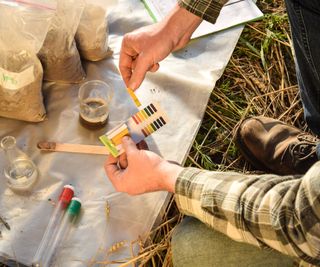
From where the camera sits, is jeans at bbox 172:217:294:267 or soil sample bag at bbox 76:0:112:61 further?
soil sample bag at bbox 76:0:112:61

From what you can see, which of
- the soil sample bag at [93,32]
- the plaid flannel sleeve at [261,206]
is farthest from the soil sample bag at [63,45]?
the plaid flannel sleeve at [261,206]

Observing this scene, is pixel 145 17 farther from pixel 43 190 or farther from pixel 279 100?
pixel 43 190

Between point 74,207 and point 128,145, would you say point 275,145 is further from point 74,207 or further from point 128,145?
point 74,207

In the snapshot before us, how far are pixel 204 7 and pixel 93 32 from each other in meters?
0.38

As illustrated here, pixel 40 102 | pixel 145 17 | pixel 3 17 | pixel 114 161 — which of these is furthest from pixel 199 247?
pixel 145 17

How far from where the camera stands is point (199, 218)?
95 centimetres

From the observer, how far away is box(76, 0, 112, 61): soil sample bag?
1313 millimetres

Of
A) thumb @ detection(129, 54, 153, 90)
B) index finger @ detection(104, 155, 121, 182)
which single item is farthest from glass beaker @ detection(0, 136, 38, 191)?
thumb @ detection(129, 54, 153, 90)

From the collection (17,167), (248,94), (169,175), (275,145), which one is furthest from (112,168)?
(248,94)

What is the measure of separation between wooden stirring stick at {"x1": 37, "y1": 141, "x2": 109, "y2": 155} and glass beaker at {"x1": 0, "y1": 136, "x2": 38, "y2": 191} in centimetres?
6

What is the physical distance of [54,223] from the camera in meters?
1.16

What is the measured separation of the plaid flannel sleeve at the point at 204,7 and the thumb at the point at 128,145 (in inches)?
13.6

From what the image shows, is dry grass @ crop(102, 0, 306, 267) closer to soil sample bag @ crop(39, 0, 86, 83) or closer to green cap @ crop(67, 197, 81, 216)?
green cap @ crop(67, 197, 81, 216)

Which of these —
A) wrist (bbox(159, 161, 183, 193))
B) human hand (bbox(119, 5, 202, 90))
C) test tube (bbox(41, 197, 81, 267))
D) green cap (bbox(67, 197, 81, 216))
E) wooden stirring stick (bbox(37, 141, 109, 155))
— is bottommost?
test tube (bbox(41, 197, 81, 267))
